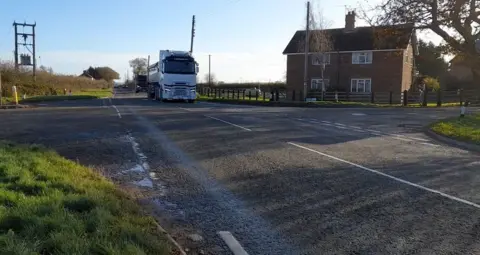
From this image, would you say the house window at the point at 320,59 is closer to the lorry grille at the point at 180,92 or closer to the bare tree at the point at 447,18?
the lorry grille at the point at 180,92

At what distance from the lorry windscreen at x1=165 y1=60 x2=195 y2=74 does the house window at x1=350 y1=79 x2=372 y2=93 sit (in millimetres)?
20163

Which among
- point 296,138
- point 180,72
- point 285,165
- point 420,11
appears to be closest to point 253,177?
point 285,165

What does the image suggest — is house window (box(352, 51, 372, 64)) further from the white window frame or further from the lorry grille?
the lorry grille

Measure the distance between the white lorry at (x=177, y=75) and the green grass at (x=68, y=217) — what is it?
94.2ft

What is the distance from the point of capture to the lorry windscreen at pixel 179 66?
3578 cm

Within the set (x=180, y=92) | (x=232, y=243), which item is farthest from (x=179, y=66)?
(x=232, y=243)

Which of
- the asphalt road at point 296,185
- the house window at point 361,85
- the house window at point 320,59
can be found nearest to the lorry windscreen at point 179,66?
the house window at point 320,59

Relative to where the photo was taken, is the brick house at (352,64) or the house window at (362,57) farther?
the house window at (362,57)

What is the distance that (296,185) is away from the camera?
7.53 metres

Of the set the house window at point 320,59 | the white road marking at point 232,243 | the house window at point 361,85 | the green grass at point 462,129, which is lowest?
the white road marking at point 232,243

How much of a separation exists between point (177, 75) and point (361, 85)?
21482 millimetres

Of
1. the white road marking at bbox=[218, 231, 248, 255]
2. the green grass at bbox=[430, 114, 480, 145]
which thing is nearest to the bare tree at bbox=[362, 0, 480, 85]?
the green grass at bbox=[430, 114, 480, 145]

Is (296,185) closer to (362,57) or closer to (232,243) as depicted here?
(232,243)

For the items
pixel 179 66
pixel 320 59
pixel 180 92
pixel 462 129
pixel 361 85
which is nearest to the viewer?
pixel 462 129
